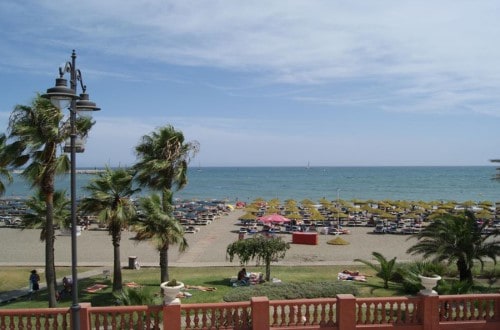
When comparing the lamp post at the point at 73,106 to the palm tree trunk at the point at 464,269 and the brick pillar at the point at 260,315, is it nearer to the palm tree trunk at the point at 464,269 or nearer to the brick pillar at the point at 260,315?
the brick pillar at the point at 260,315

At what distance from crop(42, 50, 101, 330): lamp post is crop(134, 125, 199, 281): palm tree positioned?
9.36 meters

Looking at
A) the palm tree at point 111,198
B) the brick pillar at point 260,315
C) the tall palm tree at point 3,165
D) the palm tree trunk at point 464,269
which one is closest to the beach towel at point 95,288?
the palm tree at point 111,198

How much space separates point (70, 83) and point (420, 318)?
8973 mm

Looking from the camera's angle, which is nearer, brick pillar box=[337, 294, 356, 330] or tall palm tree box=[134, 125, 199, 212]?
brick pillar box=[337, 294, 356, 330]

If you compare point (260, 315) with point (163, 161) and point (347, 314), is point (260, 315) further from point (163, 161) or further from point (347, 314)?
point (163, 161)

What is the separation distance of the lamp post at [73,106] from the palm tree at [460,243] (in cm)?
1219

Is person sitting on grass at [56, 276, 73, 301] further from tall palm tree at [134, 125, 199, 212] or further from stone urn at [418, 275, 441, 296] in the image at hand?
stone urn at [418, 275, 441, 296]

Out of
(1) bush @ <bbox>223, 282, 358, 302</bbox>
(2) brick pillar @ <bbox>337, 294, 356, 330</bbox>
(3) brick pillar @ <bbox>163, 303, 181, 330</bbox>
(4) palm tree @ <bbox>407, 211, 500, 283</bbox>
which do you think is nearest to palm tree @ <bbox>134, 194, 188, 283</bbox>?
(1) bush @ <bbox>223, 282, 358, 302</bbox>

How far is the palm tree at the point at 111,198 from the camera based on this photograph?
17.0 metres

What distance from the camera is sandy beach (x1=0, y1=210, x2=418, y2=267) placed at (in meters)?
27.4

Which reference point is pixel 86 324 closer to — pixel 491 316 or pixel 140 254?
pixel 491 316

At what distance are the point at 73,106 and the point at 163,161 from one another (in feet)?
33.5

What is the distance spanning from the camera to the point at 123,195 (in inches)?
688

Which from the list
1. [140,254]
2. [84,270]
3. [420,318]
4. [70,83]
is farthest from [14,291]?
[420,318]
